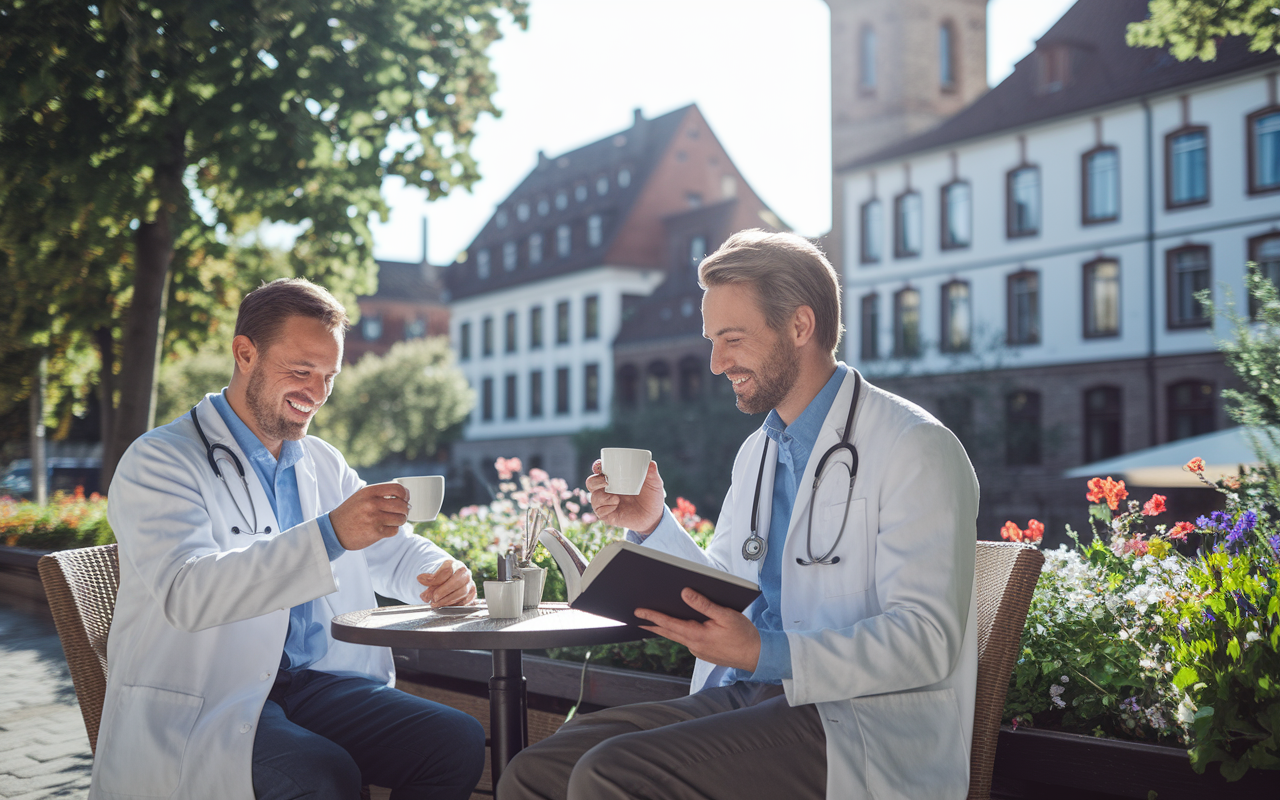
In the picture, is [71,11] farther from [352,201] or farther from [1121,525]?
[1121,525]

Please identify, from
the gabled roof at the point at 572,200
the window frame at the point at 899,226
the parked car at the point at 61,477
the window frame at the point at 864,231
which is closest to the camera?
the window frame at the point at 899,226

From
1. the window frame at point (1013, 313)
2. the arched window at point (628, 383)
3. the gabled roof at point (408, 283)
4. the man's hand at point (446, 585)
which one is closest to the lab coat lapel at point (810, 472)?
the man's hand at point (446, 585)

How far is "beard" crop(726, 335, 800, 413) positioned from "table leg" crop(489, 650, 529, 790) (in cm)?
106

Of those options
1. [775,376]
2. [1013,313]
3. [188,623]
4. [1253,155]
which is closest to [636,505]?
[775,376]

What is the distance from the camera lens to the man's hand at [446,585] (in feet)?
12.1

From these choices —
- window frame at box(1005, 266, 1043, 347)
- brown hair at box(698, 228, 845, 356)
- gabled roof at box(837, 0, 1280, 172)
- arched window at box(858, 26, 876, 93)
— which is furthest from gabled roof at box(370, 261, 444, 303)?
brown hair at box(698, 228, 845, 356)

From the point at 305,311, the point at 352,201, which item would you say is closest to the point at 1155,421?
the point at 352,201

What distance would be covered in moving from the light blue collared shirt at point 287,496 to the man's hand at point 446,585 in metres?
0.36

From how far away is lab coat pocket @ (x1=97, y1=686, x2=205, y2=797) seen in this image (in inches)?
→ 117

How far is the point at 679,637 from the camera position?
2.71 metres

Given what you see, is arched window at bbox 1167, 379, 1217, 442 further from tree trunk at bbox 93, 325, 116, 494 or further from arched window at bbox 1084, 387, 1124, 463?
tree trunk at bbox 93, 325, 116, 494

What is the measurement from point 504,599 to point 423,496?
0.44 meters

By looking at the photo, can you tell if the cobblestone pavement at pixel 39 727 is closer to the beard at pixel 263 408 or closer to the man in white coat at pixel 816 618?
the beard at pixel 263 408

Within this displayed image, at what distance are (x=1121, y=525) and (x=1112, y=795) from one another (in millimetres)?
1640
